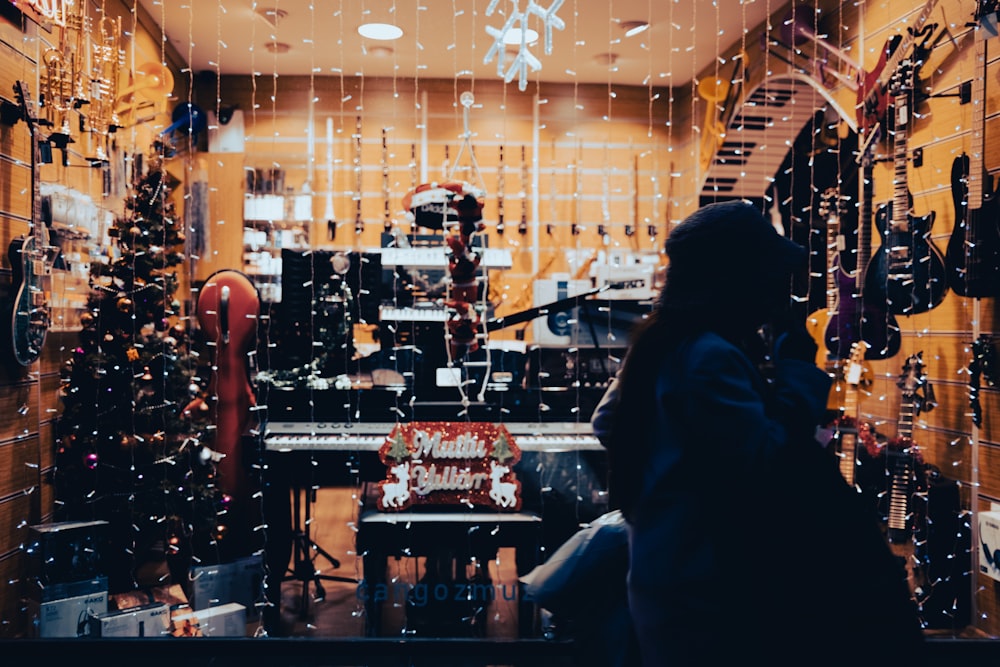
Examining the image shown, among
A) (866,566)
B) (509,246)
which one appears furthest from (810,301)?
(866,566)

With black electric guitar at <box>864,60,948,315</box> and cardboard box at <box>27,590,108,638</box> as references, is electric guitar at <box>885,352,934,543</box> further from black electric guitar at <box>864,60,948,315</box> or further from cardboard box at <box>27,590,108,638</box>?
cardboard box at <box>27,590,108,638</box>

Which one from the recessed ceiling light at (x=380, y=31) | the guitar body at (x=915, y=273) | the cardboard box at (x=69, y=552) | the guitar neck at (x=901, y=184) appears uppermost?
the recessed ceiling light at (x=380, y=31)

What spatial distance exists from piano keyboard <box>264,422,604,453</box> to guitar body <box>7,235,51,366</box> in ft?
3.68

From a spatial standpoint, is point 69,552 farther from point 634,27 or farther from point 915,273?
point 634,27

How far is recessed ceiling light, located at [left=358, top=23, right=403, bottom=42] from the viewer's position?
5.98m

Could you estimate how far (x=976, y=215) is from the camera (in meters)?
3.31

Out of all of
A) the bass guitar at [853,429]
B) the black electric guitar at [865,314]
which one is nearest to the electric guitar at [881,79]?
the black electric guitar at [865,314]

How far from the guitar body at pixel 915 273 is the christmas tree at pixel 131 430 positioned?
3.63 m

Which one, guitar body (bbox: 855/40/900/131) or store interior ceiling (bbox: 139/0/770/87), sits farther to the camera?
store interior ceiling (bbox: 139/0/770/87)

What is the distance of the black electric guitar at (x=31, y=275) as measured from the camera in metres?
3.36

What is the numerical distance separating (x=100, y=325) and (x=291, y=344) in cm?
111

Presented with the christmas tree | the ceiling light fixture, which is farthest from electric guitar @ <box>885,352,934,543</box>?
the ceiling light fixture

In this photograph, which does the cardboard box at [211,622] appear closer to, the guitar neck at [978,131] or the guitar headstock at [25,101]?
the guitar headstock at [25,101]

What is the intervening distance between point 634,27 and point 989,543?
4398 mm
